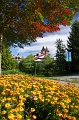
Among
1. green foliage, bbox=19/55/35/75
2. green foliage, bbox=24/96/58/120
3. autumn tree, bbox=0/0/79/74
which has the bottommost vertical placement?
green foliage, bbox=24/96/58/120

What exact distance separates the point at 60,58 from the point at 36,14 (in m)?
30.2

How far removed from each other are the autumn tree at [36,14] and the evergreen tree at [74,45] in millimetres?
25435

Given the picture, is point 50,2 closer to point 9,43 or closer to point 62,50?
point 9,43

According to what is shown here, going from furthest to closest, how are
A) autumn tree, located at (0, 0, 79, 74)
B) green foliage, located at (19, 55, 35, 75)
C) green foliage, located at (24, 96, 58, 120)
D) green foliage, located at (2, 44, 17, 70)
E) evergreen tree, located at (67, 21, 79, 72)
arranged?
green foliage, located at (19, 55, 35, 75)
evergreen tree, located at (67, 21, 79, 72)
green foliage, located at (2, 44, 17, 70)
autumn tree, located at (0, 0, 79, 74)
green foliage, located at (24, 96, 58, 120)

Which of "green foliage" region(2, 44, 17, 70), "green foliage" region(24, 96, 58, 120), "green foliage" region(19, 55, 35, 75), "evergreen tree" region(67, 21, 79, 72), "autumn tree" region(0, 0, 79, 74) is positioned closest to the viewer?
"green foliage" region(24, 96, 58, 120)

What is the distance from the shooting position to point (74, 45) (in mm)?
40906

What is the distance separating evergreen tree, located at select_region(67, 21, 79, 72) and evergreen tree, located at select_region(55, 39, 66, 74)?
4.72ft

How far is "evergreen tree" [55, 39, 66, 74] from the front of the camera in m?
41.5

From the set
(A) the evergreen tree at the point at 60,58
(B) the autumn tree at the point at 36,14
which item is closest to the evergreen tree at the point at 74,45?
(A) the evergreen tree at the point at 60,58

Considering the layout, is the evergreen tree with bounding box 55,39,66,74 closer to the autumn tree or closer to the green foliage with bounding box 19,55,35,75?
the green foliage with bounding box 19,55,35,75

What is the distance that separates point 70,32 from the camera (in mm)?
42562

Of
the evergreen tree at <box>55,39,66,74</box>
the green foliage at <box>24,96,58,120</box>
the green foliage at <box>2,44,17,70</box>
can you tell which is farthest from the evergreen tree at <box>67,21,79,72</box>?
the green foliage at <box>24,96,58,120</box>

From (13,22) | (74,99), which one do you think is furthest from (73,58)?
(74,99)

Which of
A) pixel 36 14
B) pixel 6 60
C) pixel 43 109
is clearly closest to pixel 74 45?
pixel 6 60
